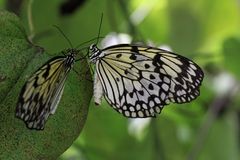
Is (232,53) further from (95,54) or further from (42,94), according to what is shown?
(42,94)

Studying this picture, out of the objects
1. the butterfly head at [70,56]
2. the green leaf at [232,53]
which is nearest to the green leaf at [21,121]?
the butterfly head at [70,56]

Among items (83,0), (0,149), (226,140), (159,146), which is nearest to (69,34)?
(83,0)

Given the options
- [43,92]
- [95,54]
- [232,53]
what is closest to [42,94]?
[43,92]

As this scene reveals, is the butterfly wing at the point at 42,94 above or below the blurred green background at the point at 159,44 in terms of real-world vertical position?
below

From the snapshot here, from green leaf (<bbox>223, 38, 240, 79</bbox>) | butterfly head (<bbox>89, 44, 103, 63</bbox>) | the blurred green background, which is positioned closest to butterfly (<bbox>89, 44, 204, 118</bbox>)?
butterfly head (<bbox>89, 44, 103, 63</bbox>)

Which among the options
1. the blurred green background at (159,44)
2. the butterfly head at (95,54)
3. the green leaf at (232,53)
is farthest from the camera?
the green leaf at (232,53)

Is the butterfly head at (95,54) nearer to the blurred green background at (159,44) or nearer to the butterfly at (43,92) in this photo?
the butterfly at (43,92)

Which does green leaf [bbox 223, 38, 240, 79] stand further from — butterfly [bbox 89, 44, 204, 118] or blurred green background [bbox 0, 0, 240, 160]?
butterfly [bbox 89, 44, 204, 118]
